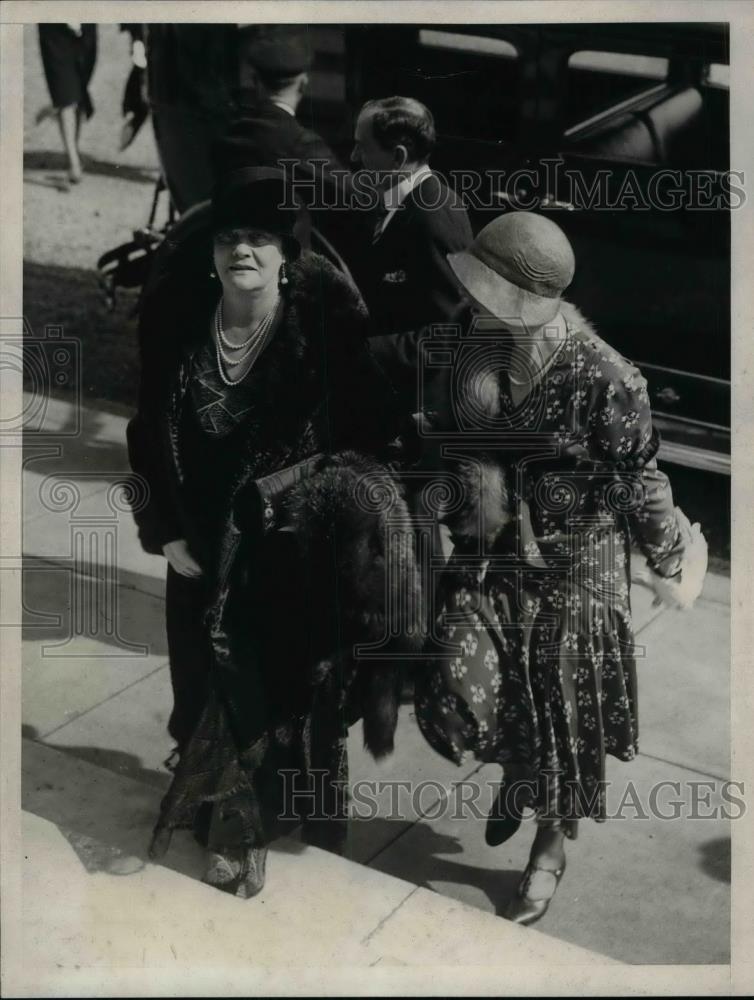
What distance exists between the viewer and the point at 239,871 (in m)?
4.31

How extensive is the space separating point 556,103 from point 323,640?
174 centimetres

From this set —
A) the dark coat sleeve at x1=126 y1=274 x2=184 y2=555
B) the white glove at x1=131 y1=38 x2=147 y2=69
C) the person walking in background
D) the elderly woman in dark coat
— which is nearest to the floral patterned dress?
the elderly woman in dark coat

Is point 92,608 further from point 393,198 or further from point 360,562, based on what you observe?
point 393,198

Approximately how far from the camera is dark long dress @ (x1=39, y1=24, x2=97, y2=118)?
173 inches

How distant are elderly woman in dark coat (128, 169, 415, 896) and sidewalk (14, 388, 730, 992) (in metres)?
0.14

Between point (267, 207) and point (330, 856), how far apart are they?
1.98 metres

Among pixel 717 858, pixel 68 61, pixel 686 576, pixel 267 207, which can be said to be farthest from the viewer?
pixel 68 61

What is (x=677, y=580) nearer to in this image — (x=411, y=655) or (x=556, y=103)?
(x=411, y=655)

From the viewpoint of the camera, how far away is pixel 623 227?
4043 millimetres

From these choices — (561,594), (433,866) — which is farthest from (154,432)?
(433,866)

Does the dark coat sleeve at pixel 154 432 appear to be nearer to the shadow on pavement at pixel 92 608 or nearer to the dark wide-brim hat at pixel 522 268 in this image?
the shadow on pavement at pixel 92 608

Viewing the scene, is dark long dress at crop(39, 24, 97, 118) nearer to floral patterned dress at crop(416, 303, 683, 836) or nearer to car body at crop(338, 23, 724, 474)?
car body at crop(338, 23, 724, 474)

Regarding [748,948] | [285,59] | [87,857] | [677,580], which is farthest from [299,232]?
[748,948]

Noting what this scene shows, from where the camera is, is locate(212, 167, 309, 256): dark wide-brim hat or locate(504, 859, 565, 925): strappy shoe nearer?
locate(212, 167, 309, 256): dark wide-brim hat
